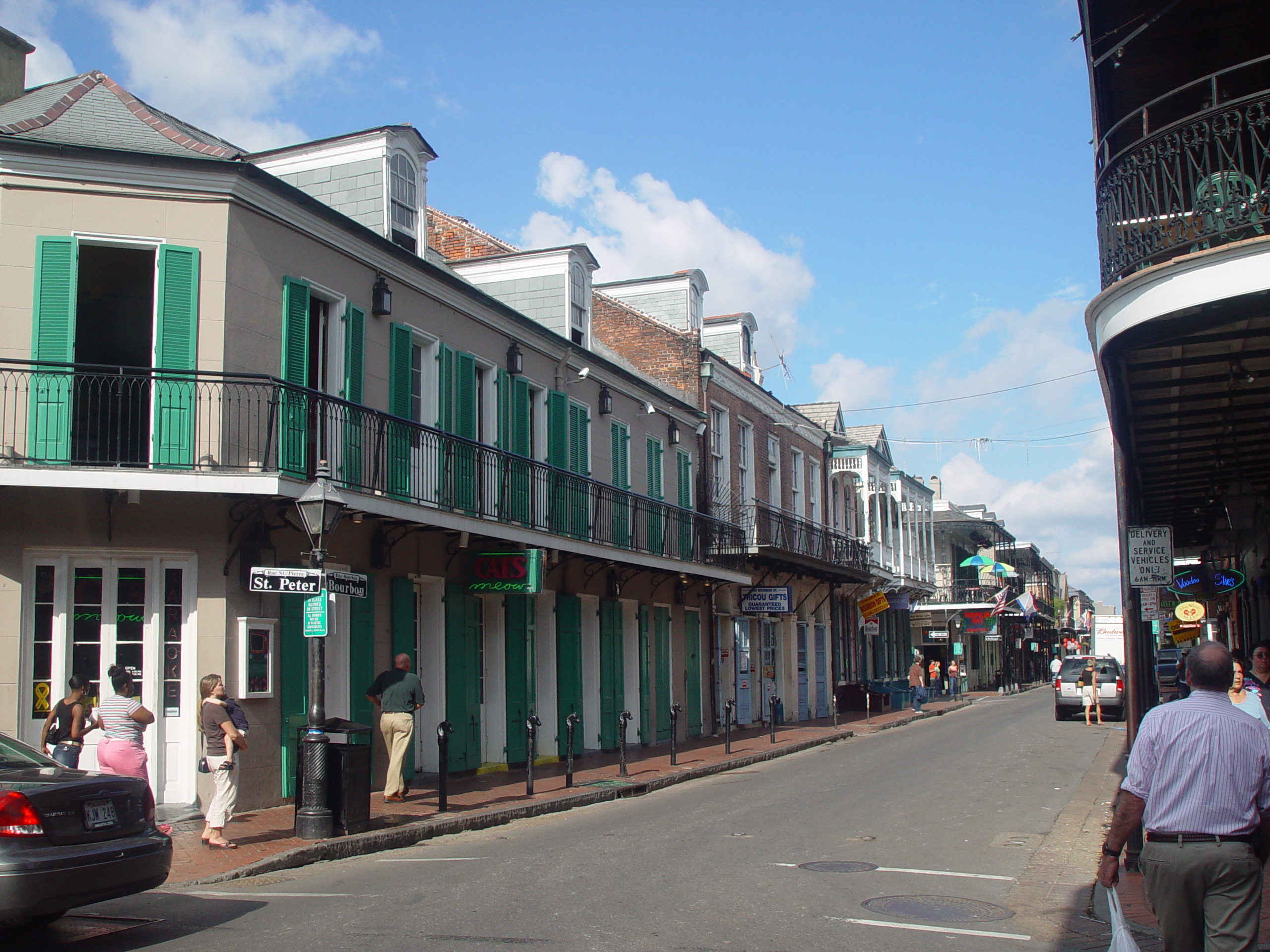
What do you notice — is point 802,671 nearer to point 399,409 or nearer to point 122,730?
point 399,409

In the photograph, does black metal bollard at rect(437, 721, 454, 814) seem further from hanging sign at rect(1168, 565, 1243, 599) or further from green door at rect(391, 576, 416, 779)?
hanging sign at rect(1168, 565, 1243, 599)

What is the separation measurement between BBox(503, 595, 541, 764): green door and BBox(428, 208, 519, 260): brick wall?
315 inches

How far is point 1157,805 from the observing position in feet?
15.6

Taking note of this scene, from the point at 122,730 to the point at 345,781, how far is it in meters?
1.99

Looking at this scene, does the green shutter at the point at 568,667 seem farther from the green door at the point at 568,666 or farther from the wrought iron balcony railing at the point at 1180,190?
the wrought iron balcony railing at the point at 1180,190

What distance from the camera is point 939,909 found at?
796cm

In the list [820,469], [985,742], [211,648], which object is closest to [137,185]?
[211,648]

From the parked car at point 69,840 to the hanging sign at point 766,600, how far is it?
19.4 metres

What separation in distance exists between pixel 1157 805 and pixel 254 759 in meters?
9.78

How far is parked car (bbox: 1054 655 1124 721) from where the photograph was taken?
2895 centimetres

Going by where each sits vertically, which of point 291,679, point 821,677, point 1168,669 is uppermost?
point 291,679

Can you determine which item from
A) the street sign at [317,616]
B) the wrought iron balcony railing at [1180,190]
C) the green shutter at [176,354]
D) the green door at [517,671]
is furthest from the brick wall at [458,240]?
the wrought iron balcony railing at [1180,190]

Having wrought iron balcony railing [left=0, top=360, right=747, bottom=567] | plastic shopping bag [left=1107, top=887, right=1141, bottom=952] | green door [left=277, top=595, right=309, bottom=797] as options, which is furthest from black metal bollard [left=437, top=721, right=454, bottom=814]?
plastic shopping bag [left=1107, top=887, right=1141, bottom=952]

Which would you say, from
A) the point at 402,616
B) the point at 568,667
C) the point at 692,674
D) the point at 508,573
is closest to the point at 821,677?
the point at 692,674
